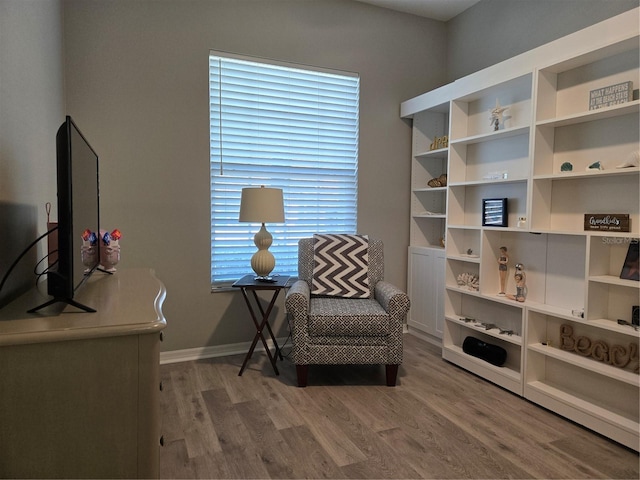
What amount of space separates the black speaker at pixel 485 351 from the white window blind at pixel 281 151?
4.70ft

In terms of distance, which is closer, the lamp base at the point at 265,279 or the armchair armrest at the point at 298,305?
the armchair armrest at the point at 298,305

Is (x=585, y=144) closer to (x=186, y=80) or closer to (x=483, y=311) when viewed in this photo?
(x=483, y=311)

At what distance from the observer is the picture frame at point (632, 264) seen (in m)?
2.13

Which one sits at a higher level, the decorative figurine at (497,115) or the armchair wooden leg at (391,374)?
the decorative figurine at (497,115)

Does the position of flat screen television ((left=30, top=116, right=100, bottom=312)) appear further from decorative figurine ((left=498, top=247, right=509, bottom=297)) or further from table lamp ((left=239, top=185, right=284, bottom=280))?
decorative figurine ((left=498, top=247, right=509, bottom=297))

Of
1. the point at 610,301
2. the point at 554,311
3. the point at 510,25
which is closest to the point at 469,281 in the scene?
the point at 554,311

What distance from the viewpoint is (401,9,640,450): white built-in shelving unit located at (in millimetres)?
2236

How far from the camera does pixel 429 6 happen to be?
3.72 metres

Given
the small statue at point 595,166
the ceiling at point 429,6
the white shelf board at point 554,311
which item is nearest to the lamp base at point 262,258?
the white shelf board at point 554,311

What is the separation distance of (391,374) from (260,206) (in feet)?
4.78

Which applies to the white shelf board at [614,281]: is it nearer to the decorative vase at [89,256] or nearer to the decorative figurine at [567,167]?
the decorative figurine at [567,167]

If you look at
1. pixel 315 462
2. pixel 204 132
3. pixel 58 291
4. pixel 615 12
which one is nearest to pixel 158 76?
pixel 204 132

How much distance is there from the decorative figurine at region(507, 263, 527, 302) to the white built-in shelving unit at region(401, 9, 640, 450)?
5cm

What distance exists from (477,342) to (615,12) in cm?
230
